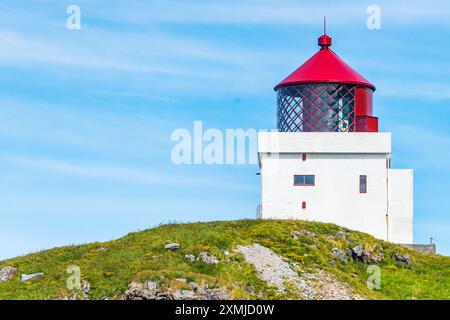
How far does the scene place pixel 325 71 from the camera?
5888cm

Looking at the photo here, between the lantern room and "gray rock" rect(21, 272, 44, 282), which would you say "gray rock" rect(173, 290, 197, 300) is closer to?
"gray rock" rect(21, 272, 44, 282)

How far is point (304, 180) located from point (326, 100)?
441 centimetres

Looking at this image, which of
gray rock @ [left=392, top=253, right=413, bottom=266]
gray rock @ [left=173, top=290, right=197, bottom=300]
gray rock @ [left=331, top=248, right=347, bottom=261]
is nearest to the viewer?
gray rock @ [left=173, top=290, right=197, bottom=300]

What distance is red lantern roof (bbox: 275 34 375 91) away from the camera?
58.5 meters

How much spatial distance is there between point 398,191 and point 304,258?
11.6m

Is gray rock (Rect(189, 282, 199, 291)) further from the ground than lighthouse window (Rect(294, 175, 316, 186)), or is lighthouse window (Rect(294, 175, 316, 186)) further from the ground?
lighthouse window (Rect(294, 175, 316, 186))

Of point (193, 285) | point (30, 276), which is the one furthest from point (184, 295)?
point (30, 276)

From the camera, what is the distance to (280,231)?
167ft

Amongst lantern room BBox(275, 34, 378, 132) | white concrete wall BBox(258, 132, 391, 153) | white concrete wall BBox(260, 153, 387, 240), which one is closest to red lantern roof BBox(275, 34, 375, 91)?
lantern room BBox(275, 34, 378, 132)

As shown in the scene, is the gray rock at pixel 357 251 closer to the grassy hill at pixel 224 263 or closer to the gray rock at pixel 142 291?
the grassy hill at pixel 224 263

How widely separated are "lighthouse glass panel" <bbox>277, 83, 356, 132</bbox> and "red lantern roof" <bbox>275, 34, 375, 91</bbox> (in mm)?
318

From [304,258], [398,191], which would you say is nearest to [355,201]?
[398,191]

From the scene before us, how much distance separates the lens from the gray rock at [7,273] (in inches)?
1903
